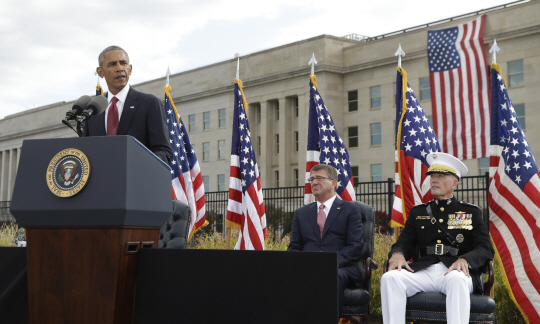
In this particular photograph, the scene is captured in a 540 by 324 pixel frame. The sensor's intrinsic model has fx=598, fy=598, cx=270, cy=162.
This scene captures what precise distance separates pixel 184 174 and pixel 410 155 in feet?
15.8

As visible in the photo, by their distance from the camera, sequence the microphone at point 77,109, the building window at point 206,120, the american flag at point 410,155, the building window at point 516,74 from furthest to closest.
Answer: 1. the building window at point 206,120
2. the building window at point 516,74
3. the american flag at point 410,155
4. the microphone at point 77,109

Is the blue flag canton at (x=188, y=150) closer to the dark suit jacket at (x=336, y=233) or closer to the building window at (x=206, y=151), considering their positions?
the dark suit jacket at (x=336, y=233)

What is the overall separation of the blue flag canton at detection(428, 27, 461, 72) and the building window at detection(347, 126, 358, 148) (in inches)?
774

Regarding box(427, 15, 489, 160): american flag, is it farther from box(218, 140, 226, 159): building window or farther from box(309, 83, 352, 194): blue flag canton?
box(218, 140, 226, 159): building window

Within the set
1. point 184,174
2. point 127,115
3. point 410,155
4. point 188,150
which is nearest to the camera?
point 127,115

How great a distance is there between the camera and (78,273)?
105 inches

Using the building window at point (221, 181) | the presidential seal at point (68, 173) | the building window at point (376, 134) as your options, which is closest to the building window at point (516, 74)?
the building window at point (376, 134)

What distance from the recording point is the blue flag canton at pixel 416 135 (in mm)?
7938

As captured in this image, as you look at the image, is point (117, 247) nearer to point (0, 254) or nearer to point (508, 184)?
point (0, 254)

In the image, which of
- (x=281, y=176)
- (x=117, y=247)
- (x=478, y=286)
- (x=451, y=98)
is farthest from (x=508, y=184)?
(x=281, y=176)

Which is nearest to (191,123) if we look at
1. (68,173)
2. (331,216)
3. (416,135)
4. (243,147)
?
(243,147)

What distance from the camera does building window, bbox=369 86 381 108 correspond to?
45.5 meters

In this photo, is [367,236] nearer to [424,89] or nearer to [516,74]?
[516,74]

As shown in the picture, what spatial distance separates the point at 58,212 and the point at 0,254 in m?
0.80
